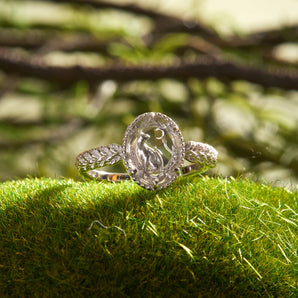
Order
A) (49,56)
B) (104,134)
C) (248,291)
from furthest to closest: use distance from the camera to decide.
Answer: (49,56), (104,134), (248,291)

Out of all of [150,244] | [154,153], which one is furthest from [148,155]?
[150,244]

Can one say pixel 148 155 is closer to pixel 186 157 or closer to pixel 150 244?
pixel 186 157

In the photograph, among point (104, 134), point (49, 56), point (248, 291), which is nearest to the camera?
point (248, 291)

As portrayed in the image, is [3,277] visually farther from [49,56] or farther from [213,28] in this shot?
[213,28]

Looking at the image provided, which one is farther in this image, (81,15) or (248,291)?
(81,15)

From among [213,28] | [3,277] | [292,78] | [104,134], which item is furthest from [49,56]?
→ [3,277]

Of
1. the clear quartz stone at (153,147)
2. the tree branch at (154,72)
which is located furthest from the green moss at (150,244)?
the tree branch at (154,72)

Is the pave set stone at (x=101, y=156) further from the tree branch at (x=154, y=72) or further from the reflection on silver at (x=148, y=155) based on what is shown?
the tree branch at (x=154, y=72)
